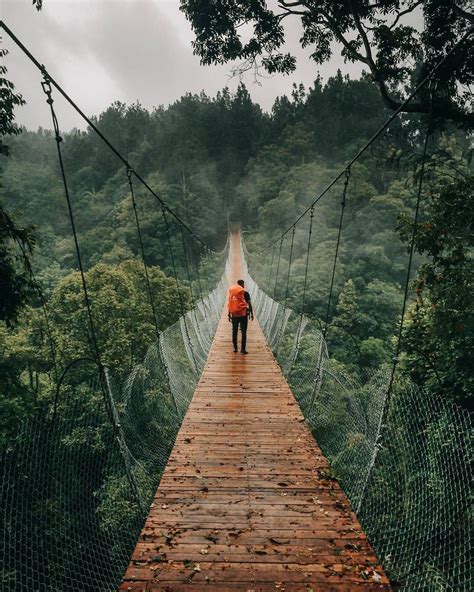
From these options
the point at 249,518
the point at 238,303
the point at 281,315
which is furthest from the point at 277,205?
the point at 249,518

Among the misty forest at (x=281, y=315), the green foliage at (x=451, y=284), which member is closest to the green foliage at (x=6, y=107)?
the misty forest at (x=281, y=315)

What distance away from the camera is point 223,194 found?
37.7m

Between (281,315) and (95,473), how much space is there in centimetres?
385

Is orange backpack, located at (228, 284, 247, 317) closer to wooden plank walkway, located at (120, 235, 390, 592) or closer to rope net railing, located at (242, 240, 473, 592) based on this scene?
rope net railing, located at (242, 240, 473, 592)

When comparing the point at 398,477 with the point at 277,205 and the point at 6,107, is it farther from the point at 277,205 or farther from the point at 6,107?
the point at 277,205

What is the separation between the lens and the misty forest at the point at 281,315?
3273 mm

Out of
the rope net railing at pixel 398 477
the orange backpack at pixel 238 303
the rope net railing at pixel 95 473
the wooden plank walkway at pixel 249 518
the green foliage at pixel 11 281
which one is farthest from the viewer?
the orange backpack at pixel 238 303

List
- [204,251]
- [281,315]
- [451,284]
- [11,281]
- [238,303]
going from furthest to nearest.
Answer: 1. [204,251]
2. [281,315]
3. [238,303]
4. [11,281]
5. [451,284]

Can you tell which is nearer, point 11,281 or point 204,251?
point 11,281

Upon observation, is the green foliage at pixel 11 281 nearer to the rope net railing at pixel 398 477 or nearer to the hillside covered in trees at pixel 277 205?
the hillside covered in trees at pixel 277 205

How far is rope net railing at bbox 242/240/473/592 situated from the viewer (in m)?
2.56

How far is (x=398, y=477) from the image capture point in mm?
3531

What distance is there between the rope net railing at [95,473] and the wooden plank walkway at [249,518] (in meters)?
0.27

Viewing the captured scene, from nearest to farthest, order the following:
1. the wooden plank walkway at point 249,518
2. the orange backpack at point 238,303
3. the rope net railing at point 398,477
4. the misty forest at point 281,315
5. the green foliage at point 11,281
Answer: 1. the wooden plank walkway at point 249,518
2. the rope net railing at point 398,477
3. the misty forest at point 281,315
4. the green foliage at point 11,281
5. the orange backpack at point 238,303
